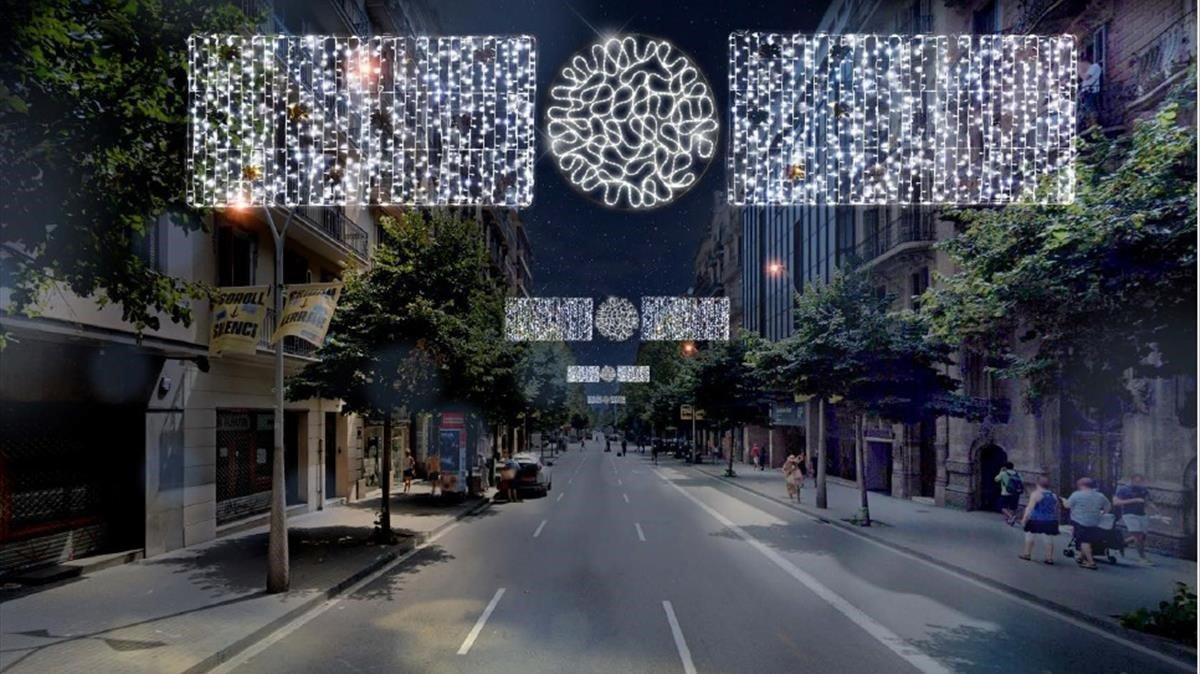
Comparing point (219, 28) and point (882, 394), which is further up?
point (219, 28)

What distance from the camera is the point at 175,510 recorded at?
15.9 m

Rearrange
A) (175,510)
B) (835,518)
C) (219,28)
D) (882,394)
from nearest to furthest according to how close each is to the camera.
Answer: (219,28) < (175,510) < (882,394) < (835,518)

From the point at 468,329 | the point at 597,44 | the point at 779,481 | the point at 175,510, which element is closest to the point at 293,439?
the point at 175,510

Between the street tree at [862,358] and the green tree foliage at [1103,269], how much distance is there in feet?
30.0

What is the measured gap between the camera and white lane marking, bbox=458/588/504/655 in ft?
30.5

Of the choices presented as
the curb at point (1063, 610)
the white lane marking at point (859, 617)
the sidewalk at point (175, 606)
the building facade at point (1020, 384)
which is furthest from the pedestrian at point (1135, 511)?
the sidewalk at point (175, 606)

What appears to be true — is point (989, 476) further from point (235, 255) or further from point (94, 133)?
point (94, 133)

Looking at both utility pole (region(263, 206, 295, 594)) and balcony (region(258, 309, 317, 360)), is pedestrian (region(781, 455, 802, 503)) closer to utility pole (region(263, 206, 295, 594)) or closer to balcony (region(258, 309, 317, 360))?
balcony (region(258, 309, 317, 360))

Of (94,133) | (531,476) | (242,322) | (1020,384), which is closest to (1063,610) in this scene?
(1020,384)

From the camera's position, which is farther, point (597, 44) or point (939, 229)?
point (939, 229)

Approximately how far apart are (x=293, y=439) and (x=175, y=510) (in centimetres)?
800

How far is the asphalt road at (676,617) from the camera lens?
8836 millimetres

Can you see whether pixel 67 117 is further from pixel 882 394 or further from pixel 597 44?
pixel 882 394

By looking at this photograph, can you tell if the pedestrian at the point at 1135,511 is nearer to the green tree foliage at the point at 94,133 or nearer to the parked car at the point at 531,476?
the green tree foliage at the point at 94,133
